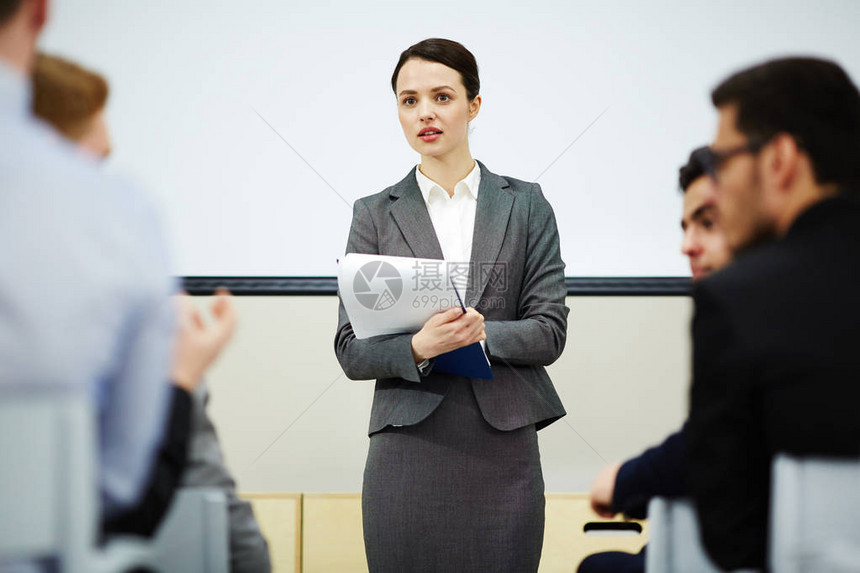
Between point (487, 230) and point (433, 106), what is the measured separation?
11.3 inches

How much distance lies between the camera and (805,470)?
0.77 m

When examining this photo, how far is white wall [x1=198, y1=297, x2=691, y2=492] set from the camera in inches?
91.2

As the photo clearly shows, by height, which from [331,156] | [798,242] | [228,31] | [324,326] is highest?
[228,31]

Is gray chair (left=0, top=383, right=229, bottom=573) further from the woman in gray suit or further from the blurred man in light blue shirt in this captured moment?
the woman in gray suit

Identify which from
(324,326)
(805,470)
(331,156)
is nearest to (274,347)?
(324,326)

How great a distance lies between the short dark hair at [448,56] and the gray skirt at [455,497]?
2.07ft

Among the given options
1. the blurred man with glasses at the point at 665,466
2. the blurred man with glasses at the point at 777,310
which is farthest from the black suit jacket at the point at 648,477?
the blurred man with glasses at the point at 777,310

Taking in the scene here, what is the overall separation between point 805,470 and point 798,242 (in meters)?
0.24

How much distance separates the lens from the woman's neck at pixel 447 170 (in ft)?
5.27

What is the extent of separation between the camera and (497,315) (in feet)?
4.96

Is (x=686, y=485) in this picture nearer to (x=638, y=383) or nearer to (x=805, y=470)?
(x=805, y=470)

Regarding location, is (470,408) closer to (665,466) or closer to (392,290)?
(392,290)

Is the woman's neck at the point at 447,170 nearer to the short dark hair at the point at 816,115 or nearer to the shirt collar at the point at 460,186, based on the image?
the shirt collar at the point at 460,186

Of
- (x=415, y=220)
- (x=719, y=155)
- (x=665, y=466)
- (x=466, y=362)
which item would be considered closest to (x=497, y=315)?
(x=466, y=362)
